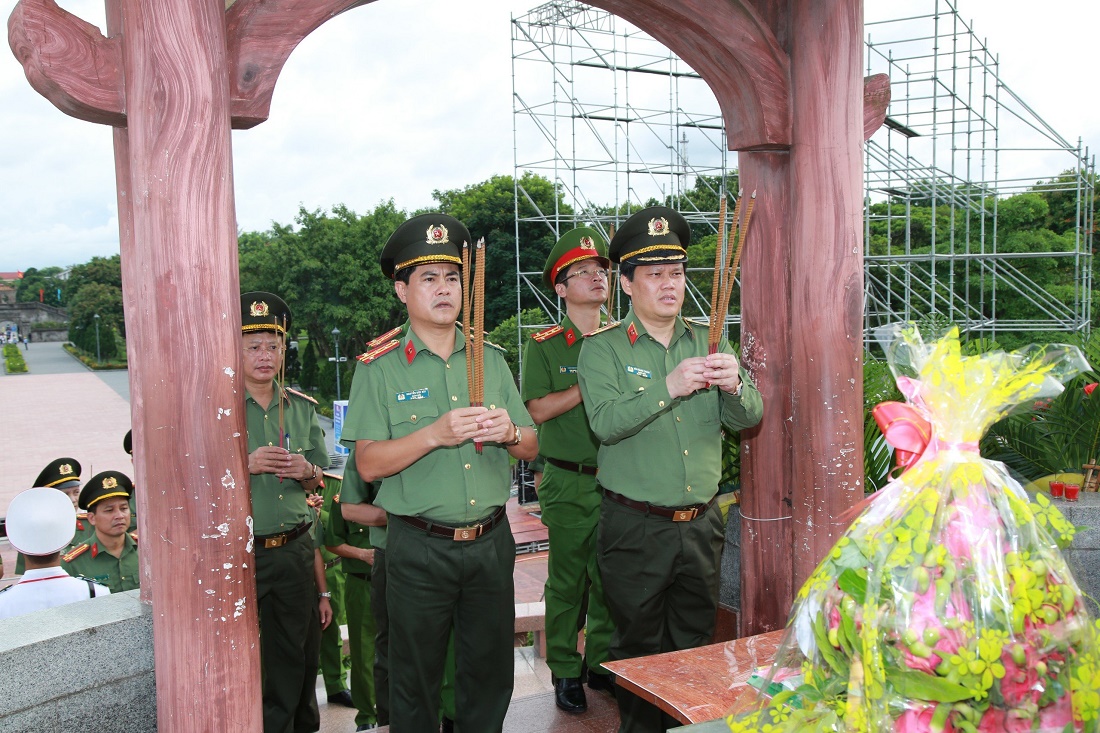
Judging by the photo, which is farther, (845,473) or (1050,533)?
(845,473)

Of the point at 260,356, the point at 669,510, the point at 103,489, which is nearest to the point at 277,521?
the point at 260,356

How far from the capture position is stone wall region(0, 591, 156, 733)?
7.55 ft

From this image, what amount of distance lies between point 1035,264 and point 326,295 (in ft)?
69.6

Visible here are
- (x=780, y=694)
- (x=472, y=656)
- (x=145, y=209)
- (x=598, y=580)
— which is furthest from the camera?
(x=598, y=580)

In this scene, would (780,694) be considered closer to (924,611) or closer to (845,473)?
(924,611)

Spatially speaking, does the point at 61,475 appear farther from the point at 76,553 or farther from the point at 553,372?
the point at 553,372

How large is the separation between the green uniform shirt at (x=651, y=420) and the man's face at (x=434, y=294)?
0.47m

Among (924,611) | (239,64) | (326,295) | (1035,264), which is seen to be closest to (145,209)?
(239,64)

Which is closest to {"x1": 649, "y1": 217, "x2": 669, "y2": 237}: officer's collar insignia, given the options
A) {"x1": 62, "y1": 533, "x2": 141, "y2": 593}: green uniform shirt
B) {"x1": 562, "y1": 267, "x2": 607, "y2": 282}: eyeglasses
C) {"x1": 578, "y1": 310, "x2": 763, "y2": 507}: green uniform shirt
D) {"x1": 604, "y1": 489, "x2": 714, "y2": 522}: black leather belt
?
{"x1": 578, "y1": 310, "x2": 763, "y2": 507}: green uniform shirt

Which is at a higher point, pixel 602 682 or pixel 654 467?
pixel 654 467

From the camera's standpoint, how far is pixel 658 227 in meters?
3.01

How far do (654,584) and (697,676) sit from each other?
0.54 metres

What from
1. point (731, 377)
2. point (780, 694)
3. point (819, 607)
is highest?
point (731, 377)

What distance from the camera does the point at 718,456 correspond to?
3.04 meters
